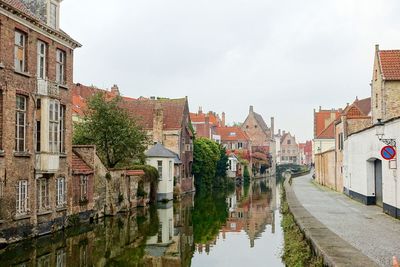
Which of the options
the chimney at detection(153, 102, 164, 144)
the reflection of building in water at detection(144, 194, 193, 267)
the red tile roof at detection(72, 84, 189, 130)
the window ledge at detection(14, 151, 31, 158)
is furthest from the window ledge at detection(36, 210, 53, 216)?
the red tile roof at detection(72, 84, 189, 130)

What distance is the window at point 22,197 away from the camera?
808 inches

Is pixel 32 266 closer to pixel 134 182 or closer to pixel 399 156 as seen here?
pixel 399 156

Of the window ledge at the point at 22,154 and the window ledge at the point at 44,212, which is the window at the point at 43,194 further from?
the window ledge at the point at 22,154

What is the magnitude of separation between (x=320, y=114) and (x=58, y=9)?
5869 cm

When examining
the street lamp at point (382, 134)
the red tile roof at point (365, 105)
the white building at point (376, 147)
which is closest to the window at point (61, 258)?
the street lamp at point (382, 134)

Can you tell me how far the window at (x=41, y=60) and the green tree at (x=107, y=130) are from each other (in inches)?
558

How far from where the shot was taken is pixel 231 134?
324 feet

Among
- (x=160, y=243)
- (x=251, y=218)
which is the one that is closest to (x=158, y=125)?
(x=251, y=218)

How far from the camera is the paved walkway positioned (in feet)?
46.6


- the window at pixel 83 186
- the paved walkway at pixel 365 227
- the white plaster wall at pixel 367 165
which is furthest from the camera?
the window at pixel 83 186

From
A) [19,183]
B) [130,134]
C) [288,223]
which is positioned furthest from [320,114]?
[19,183]

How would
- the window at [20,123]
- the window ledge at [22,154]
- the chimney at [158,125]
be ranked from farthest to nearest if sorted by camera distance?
the chimney at [158,125]
the window at [20,123]
the window ledge at [22,154]

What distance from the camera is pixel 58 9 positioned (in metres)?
24.6

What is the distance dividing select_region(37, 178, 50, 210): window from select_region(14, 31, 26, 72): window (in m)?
5.05
